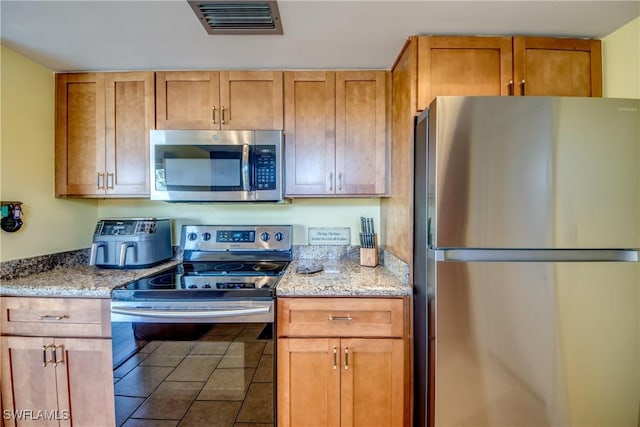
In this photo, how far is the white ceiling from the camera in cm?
127

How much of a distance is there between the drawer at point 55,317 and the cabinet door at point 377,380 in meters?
1.21

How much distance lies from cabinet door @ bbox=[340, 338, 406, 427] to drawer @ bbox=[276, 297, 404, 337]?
0.19ft

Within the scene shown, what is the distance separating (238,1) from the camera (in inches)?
48.1

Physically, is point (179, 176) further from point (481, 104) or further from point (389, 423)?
point (389, 423)

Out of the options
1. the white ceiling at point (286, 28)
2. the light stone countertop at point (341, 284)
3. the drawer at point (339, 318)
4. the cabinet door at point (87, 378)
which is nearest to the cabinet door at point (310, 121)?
A: the white ceiling at point (286, 28)

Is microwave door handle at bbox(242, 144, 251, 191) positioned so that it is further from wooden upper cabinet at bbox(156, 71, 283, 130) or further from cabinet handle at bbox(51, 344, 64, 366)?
cabinet handle at bbox(51, 344, 64, 366)

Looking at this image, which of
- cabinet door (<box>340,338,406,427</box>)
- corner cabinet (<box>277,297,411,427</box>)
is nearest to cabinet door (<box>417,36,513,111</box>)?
corner cabinet (<box>277,297,411,427</box>)

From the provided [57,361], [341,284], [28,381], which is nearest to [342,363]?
[341,284]

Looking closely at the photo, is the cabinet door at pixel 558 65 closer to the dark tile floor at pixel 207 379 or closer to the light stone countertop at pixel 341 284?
the light stone countertop at pixel 341 284

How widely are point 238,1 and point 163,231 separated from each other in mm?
1464

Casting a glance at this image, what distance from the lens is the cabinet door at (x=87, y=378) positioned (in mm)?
1445

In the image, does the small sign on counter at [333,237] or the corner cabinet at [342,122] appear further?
the small sign on counter at [333,237]

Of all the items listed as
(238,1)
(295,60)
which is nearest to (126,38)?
(238,1)

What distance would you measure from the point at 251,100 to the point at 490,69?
1.32 meters
